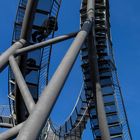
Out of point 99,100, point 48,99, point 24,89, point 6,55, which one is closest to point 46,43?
point 6,55

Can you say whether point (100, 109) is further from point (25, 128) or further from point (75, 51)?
point (25, 128)

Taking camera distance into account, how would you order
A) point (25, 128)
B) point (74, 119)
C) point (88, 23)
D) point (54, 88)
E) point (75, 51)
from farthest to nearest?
1. point (74, 119)
2. point (88, 23)
3. point (75, 51)
4. point (54, 88)
5. point (25, 128)

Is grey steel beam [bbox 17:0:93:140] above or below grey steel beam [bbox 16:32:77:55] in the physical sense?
below

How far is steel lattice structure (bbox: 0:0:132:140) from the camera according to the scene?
9.37 meters

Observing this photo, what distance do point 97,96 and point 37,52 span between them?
8.98 feet

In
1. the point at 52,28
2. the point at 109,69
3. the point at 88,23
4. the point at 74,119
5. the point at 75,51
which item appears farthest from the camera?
the point at 74,119

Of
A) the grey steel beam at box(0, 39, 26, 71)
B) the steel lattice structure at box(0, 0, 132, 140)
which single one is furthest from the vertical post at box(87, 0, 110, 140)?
the grey steel beam at box(0, 39, 26, 71)

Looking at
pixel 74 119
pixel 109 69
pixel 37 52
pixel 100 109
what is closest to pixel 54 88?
pixel 100 109

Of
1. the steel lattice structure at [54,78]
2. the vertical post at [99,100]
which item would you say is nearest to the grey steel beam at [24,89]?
the steel lattice structure at [54,78]

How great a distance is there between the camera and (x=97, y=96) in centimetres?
1331

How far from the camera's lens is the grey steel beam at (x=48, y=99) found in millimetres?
8281

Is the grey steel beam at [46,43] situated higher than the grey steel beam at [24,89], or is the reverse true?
the grey steel beam at [46,43]

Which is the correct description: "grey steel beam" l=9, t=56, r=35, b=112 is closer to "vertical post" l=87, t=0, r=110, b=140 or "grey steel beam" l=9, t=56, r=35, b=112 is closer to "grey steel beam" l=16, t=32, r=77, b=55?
"grey steel beam" l=16, t=32, r=77, b=55

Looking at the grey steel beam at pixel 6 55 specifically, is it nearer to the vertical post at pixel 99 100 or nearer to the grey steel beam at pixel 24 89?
the grey steel beam at pixel 24 89
